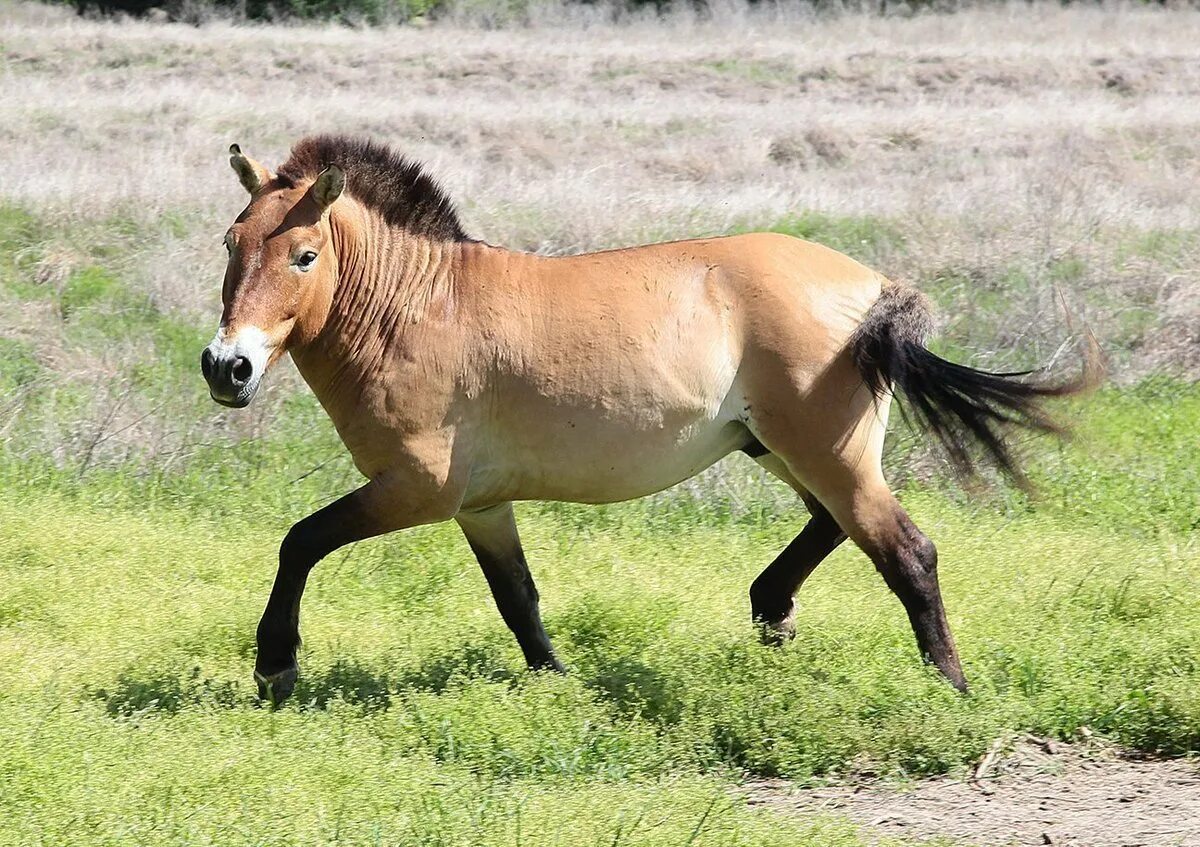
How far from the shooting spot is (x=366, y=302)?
6203 mm

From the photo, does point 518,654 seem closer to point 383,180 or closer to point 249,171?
point 383,180

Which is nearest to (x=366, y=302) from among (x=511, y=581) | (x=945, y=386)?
(x=511, y=581)

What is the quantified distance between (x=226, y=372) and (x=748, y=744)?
234 cm

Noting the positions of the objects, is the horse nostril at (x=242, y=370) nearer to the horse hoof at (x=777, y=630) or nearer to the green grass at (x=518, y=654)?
the green grass at (x=518, y=654)

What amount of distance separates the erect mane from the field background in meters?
1.83

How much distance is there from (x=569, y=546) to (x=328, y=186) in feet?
9.82

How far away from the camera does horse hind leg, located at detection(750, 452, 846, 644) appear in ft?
22.1

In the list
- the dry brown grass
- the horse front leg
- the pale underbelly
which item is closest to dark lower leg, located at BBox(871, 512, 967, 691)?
the pale underbelly

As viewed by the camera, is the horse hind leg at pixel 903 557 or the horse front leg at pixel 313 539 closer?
the horse front leg at pixel 313 539

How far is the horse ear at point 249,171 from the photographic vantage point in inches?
237

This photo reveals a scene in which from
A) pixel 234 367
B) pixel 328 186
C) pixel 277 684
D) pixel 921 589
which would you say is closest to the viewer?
pixel 234 367

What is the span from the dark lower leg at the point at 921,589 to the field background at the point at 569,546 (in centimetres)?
19

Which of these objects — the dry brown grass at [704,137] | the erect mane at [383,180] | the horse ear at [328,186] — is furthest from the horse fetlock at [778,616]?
the dry brown grass at [704,137]

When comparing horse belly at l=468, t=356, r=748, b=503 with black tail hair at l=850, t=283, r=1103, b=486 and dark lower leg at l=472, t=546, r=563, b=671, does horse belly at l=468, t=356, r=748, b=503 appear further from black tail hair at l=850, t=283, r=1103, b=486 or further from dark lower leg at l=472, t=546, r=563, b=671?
black tail hair at l=850, t=283, r=1103, b=486
